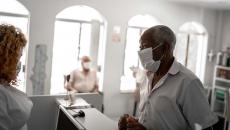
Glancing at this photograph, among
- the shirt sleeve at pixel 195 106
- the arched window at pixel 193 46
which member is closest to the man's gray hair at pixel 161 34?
the shirt sleeve at pixel 195 106

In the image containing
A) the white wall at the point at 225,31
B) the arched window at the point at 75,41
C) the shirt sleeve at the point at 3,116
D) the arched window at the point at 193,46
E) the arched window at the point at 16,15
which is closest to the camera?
the shirt sleeve at the point at 3,116

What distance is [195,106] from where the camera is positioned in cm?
160

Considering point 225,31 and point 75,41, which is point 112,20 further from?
point 225,31

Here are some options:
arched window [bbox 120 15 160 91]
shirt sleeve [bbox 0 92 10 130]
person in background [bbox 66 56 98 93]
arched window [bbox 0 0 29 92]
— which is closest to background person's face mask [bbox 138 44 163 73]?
shirt sleeve [bbox 0 92 10 130]

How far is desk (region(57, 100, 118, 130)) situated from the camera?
7.25ft

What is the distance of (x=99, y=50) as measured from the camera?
222 inches

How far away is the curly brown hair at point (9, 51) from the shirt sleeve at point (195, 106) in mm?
1001

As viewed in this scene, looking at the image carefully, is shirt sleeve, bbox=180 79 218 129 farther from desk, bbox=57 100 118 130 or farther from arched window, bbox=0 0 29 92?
arched window, bbox=0 0 29 92

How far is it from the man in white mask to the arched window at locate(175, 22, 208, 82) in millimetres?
4649

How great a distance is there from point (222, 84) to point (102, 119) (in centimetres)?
480

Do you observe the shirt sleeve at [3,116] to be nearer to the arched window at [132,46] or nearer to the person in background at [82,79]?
the person in background at [82,79]

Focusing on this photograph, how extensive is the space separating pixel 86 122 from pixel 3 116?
0.97 meters

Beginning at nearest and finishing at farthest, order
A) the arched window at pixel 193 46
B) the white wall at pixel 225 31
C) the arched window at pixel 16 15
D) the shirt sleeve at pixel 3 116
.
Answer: the shirt sleeve at pixel 3 116, the arched window at pixel 16 15, the arched window at pixel 193 46, the white wall at pixel 225 31

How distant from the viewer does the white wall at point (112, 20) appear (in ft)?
14.8
